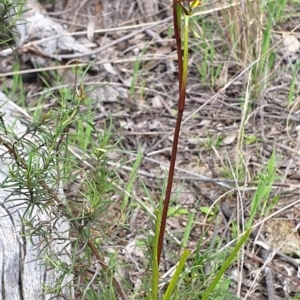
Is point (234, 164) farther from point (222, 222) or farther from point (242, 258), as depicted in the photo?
point (242, 258)

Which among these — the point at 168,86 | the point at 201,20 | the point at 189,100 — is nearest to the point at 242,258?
the point at 189,100

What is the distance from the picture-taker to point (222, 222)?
225 centimetres

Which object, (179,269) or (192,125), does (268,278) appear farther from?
(192,125)

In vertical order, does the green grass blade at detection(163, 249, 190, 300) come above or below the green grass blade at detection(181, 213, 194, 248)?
above

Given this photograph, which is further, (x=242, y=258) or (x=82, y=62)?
(x=82, y=62)

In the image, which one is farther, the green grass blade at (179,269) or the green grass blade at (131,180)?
the green grass blade at (131,180)

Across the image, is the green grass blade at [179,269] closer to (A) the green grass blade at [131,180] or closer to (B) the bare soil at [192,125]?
(B) the bare soil at [192,125]

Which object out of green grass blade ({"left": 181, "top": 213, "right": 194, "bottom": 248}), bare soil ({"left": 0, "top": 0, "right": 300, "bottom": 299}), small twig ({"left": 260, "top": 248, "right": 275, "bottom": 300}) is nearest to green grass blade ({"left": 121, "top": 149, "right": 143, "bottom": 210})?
bare soil ({"left": 0, "top": 0, "right": 300, "bottom": 299})

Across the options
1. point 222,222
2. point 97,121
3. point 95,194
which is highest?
Answer: point 95,194

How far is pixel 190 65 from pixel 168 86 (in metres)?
0.16

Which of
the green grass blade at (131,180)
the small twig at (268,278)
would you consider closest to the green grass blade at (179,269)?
the small twig at (268,278)

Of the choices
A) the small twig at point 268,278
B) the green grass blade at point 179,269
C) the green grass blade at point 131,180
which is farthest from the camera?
the green grass blade at point 131,180

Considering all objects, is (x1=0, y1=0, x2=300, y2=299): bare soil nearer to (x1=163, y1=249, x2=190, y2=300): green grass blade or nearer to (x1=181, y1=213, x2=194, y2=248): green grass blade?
(x1=181, y1=213, x2=194, y2=248): green grass blade

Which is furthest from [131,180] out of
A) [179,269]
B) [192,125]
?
[179,269]
